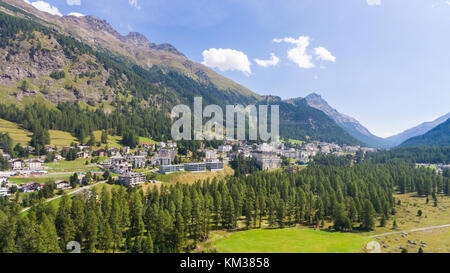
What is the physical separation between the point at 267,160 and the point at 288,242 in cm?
11165

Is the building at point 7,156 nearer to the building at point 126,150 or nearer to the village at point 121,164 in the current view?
the village at point 121,164

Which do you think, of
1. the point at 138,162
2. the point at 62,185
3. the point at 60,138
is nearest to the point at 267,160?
the point at 138,162

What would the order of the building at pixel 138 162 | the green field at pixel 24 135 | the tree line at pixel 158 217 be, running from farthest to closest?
1. the building at pixel 138 162
2. the green field at pixel 24 135
3. the tree line at pixel 158 217

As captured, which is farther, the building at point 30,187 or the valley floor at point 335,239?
the building at point 30,187

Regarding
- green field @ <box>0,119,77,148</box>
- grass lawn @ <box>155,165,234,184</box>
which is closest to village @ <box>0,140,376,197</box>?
grass lawn @ <box>155,165,234,184</box>

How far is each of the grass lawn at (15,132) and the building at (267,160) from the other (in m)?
142

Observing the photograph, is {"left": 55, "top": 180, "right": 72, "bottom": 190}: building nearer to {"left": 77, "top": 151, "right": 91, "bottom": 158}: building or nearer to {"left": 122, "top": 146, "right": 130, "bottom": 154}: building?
{"left": 77, "top": 151, "right": 91, "bottom": 158}: building

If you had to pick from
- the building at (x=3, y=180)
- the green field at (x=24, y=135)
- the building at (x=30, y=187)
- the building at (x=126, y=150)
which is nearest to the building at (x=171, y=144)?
the building at (x=126, y=150)

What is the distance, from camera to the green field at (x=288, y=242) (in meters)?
53.0

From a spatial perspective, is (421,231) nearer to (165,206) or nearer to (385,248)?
(385,248)

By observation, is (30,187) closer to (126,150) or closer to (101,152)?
(101,152)

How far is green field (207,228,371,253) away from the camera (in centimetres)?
5303
